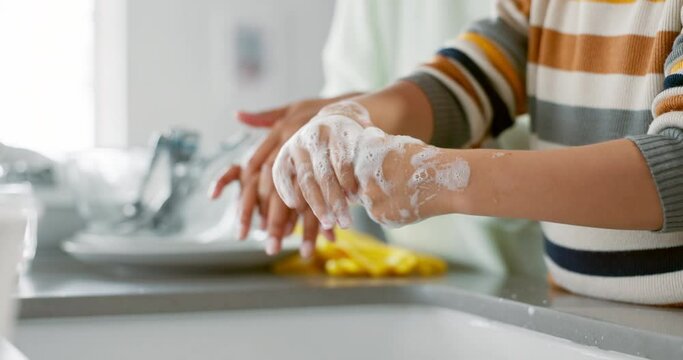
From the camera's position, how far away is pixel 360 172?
0.74 metres

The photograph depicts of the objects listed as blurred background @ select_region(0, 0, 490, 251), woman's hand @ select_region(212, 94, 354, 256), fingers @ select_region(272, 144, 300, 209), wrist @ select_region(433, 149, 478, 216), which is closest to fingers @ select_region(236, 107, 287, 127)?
woman's hand @ select_region(212, 94, 354, 256)

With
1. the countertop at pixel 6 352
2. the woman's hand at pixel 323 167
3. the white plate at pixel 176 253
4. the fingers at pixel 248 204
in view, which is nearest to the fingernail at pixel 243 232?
the fingers at pixel 248 204

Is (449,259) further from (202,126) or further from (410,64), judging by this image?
(202,126)

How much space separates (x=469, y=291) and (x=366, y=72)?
1.97 feet

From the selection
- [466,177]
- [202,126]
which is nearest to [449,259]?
[466,177]

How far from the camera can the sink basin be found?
947 mm

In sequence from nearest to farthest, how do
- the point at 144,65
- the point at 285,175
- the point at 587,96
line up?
1. the point at 285,175
2. the point at 587,96
3. the point at 144,65

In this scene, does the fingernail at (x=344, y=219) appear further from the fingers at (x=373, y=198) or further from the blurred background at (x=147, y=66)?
the blurred background at (x=147, y=66)

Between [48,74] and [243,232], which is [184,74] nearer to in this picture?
[48,74]

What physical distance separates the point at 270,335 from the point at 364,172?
0.32 metres

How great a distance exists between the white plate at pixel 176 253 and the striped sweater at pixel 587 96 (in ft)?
0.89

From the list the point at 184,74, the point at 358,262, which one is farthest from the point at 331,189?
the point at 184,74

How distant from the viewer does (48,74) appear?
286 centimetres

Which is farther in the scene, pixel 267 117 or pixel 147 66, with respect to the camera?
pixel 147 66
